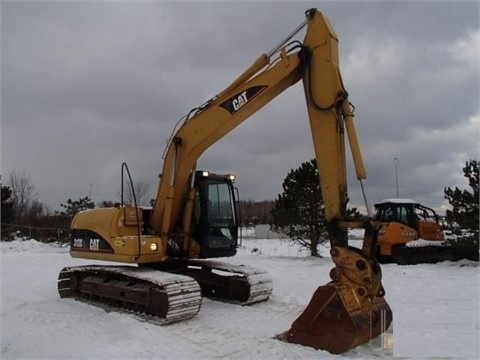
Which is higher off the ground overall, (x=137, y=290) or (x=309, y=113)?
(x=309, y=113)

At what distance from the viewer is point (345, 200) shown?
655 centimetres

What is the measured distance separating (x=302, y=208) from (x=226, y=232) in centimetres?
805

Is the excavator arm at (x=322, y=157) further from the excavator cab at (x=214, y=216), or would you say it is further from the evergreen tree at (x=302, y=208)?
the evergreen tree at (x=302, y=208)

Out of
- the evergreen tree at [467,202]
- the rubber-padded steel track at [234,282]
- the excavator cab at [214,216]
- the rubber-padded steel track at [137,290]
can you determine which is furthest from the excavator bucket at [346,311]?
the evergreen tree at [467,202]

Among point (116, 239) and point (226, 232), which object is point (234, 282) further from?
point (116, 239)

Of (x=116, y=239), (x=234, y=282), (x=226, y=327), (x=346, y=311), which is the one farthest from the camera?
(x=234, y=282)

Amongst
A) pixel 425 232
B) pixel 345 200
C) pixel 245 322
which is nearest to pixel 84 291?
pixel 245 322

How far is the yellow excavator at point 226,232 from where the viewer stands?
6004 millimetres

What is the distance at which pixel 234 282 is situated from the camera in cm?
919

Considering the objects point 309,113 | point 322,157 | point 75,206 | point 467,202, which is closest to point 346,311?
point 322,157

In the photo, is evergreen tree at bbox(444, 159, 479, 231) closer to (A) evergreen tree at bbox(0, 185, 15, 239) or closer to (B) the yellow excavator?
(B) the yellow excavator

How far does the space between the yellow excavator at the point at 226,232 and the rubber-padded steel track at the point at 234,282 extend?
0.07ft

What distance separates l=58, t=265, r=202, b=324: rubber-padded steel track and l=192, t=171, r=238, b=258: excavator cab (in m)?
1.15

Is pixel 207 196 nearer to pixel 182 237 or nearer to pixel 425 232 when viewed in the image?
pixel 182 237
